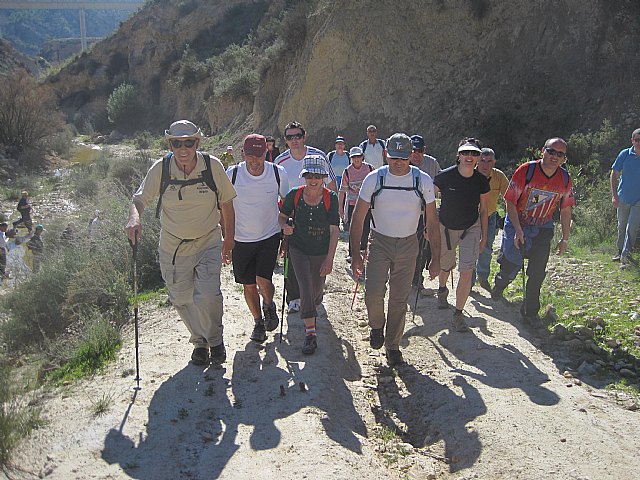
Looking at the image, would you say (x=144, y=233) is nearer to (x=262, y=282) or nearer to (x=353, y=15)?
(x=262, y=282)

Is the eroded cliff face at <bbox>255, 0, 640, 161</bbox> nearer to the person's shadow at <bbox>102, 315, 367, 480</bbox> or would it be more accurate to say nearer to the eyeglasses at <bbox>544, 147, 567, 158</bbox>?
the eyeglasses at <bbox>544, 147, 567, 158</bbox>

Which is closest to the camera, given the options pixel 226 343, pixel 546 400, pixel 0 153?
pixel 546 400

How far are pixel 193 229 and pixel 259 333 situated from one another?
1378 mm

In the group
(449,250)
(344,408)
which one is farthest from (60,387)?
(449,250)

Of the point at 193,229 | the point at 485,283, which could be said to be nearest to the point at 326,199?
the point at 193,229

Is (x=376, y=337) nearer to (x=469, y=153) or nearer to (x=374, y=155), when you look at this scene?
(x=469, y=153)

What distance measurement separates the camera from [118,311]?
672 cm

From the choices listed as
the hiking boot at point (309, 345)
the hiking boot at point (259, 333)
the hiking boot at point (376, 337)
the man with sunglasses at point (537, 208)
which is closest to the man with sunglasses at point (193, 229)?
the hiking boot at point (259, 333)

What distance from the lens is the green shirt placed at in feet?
17.0

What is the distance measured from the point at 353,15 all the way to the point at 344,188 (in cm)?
1369

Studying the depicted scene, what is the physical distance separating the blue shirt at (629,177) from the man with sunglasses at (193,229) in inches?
213

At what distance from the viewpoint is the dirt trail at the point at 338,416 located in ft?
11.8

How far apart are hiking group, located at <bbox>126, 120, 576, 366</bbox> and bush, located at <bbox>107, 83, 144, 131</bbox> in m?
45.3

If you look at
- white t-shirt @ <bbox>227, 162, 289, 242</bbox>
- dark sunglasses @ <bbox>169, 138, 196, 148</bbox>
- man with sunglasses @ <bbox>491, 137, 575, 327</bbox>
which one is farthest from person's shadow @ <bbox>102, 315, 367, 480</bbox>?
man with sunglasses @ <bbox>491, 137, 575, 327</bbox>
